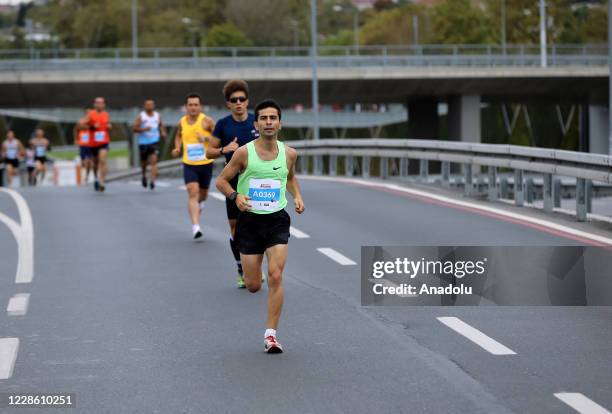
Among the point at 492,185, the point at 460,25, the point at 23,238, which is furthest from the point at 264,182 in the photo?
the point at 460,25

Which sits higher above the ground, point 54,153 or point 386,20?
point 386,20

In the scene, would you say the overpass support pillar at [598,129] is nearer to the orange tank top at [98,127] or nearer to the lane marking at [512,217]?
the orange tank top at [98,127]

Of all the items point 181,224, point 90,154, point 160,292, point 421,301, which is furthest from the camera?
point 90,154

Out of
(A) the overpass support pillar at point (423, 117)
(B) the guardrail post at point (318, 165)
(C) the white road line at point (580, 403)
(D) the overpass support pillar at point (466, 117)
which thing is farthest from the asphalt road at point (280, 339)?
(A) the overpass support pillar at point (423, 117)

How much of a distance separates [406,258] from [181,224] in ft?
18.2

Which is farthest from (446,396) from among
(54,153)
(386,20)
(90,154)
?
(386,20)

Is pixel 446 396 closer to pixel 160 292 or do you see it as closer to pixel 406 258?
pixel 160 292

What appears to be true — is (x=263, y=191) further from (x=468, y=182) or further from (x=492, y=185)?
(x=468, y=182)

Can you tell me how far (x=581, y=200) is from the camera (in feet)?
56.3

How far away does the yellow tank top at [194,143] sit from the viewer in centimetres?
1656

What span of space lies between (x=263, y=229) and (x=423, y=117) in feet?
214

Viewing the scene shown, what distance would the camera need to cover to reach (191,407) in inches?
293

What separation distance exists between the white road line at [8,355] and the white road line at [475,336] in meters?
2.92

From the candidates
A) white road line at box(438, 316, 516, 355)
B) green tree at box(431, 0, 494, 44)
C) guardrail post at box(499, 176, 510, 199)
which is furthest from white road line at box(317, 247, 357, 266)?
green tree at box(431, 0, 494, 44)
